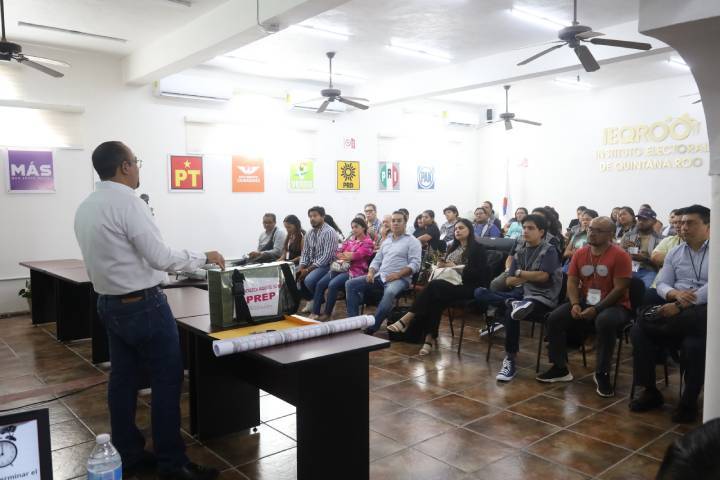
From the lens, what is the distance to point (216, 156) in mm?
8359

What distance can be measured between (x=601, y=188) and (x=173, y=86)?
7.51 metres

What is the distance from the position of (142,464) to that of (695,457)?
9.11ft

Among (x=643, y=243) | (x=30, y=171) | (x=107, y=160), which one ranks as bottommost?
(x=643, y=243)

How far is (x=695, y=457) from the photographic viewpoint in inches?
26.0

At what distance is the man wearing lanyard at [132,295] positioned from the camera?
2.47 m

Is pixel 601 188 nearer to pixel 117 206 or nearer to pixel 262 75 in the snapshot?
pixel 262 75

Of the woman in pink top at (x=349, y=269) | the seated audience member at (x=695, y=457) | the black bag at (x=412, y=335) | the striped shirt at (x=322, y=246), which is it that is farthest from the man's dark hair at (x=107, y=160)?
the striped shirt at (x=322, y=246)

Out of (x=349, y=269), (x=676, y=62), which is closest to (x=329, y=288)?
(x=349, y=269)

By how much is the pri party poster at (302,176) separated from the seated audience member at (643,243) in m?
5.08

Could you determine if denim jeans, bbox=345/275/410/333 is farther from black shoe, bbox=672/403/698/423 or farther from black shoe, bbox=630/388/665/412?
black shoe, bbox=672/403/698/423

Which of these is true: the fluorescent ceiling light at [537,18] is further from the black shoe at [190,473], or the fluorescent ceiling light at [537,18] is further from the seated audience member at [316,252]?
the black shoe at [190,473]

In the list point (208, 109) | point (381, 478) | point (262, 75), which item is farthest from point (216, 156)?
point (381, 478)

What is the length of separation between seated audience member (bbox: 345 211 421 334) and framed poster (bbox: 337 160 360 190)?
13.4 feet

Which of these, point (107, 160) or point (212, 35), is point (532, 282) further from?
point (212, 35)
